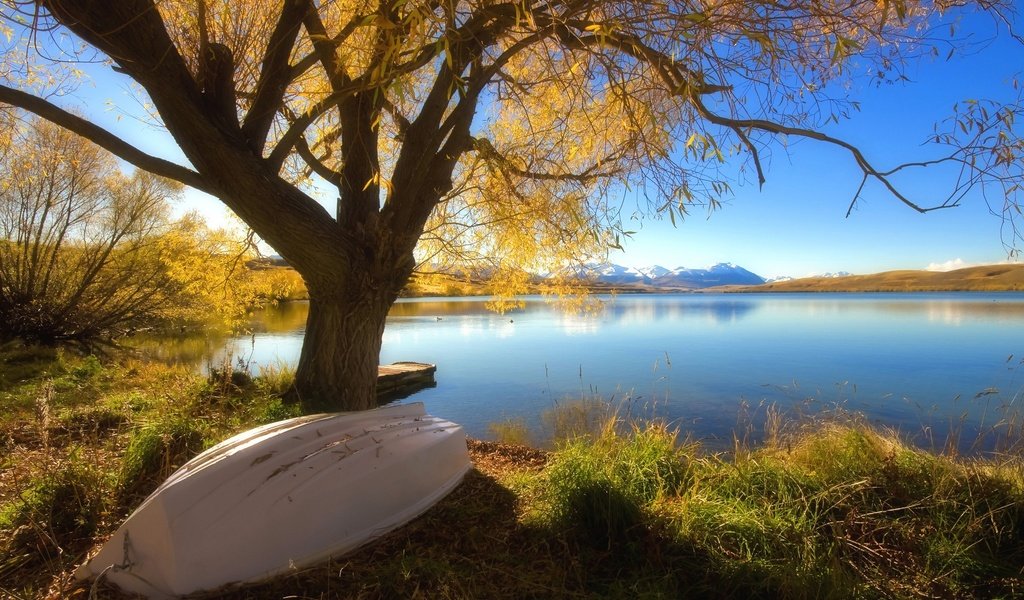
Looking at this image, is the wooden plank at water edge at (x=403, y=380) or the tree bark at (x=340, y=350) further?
the wooden plank at water edge at (x=403, y=380)

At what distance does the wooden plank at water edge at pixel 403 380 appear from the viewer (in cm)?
1099

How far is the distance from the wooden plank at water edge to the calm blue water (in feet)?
1.32

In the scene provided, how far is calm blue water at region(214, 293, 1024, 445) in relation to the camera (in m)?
8.34

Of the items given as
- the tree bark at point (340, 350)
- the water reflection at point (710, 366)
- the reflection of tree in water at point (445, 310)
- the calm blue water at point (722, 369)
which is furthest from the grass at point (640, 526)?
the reflection of tree in water at point (445, 310)

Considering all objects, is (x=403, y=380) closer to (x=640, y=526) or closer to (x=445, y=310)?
(x=640, y=526)

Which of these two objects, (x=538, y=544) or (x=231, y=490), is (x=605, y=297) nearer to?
(x=538, y=544)

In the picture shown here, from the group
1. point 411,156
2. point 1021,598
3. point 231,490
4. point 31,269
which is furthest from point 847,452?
point 31,269

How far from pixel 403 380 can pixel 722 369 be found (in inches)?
329

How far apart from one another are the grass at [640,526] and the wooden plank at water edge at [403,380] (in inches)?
292

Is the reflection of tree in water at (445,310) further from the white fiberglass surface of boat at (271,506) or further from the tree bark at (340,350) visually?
the white fiberglass surface of boat at (271,506)

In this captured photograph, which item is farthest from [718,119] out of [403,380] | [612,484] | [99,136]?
[403,380]

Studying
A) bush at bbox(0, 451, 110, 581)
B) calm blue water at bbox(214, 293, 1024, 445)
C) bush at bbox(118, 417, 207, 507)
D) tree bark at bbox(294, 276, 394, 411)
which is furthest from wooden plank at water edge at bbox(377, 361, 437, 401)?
bush at bbox(0, 451, 110, 581)

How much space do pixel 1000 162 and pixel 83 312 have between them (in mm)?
14968

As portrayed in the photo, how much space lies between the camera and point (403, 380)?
1155 cm
